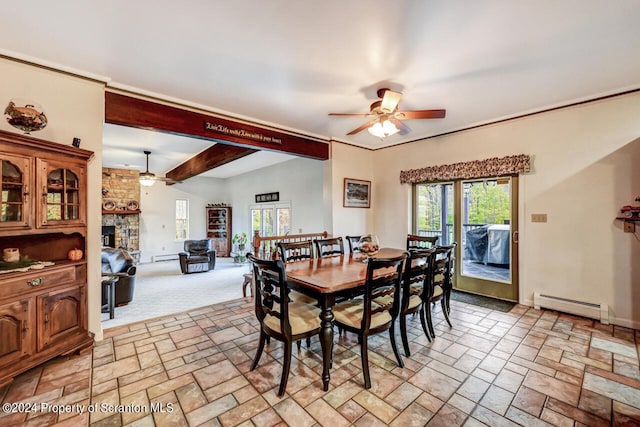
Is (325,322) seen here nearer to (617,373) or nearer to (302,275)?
(302,275)

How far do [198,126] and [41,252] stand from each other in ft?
6.99

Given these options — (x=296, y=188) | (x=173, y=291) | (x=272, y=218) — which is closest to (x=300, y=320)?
(x=173, y=291)

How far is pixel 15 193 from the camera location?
2273mm

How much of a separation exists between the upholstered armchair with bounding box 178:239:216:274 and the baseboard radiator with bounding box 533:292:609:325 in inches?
264

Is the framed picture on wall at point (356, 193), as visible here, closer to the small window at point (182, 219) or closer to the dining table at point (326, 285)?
the dining table at point (326, 285)

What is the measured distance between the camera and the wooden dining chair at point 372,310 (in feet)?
6.97

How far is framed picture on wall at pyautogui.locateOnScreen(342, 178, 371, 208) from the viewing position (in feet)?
17.7

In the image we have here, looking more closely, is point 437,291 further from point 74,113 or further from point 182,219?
point 182,219

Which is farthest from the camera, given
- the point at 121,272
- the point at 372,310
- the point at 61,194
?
the point at 121,272

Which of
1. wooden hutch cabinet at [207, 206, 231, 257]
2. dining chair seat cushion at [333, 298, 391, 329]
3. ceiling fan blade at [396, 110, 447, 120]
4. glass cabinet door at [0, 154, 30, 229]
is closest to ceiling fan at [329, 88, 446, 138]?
ceiling fan blade at [396, 110, 447, 120]

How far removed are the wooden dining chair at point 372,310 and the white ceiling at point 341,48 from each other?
1.81m

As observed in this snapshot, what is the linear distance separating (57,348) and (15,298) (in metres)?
0.59

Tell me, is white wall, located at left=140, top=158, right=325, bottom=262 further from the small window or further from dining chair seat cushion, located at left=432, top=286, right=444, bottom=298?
dining chair seat cushion, located at left=432, top=286, right=444, bottom=298

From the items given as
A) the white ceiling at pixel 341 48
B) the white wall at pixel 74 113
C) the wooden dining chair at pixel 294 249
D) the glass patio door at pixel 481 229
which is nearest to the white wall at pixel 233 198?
the glass patio door at pixel 481 229
